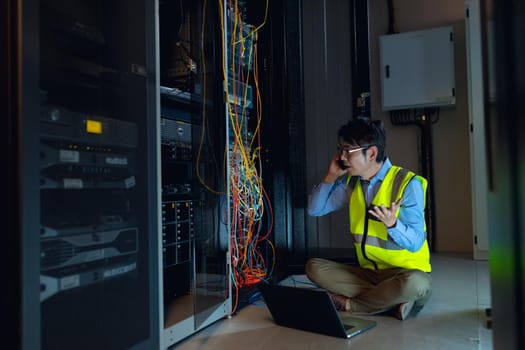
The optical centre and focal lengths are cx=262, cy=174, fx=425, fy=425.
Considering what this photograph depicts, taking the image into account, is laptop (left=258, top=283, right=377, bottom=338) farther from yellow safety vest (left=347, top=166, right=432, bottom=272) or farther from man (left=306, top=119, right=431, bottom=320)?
yellow safety vest (left=347, top=166, right=432, bottom=272)

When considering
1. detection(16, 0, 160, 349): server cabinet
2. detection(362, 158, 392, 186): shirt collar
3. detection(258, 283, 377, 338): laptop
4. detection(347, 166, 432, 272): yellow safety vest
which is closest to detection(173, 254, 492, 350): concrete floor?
detection(258, 283, 377, 338): laptop

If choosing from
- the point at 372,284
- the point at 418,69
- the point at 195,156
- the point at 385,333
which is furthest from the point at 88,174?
the point at 418,69

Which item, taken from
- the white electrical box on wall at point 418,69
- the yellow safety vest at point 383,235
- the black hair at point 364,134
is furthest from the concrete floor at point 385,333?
the white electrical box on wall at point 418,69

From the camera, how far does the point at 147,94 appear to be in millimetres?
1216

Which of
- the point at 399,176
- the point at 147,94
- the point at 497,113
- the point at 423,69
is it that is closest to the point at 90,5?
the point at 147,94

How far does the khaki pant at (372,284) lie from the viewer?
1.84m

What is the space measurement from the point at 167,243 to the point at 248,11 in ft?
5.42

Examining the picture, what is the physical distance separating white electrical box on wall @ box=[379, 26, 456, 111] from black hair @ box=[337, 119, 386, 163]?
1.80 m

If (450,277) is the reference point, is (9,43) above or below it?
Result: above

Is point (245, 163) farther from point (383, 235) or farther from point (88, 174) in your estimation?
point (88, 174)

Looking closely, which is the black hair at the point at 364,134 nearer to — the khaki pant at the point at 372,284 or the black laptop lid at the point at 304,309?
the khaki pant at the point at 372,284

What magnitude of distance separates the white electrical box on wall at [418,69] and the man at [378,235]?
69.4 inches

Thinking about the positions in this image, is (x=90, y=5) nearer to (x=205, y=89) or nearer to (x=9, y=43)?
(x=9, y=43)

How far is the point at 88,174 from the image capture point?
1040 mm
